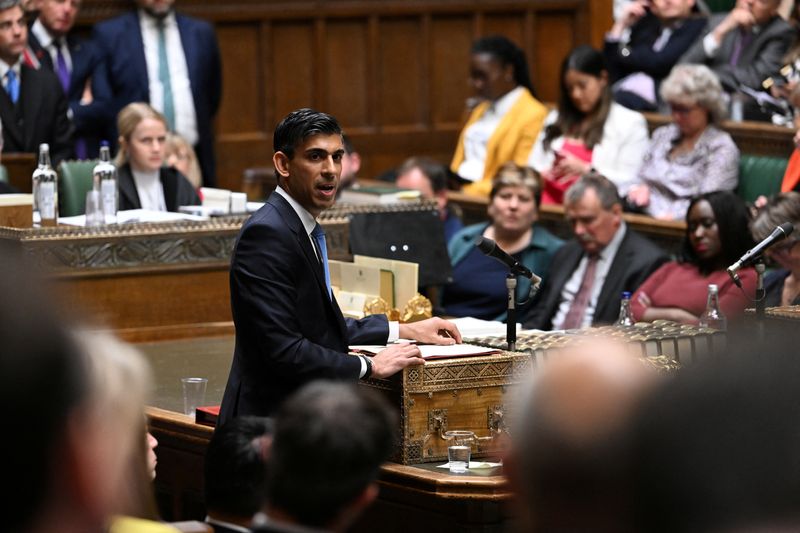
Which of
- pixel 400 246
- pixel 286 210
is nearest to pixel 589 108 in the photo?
pixel 400 246

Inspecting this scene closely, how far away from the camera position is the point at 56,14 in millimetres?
7707

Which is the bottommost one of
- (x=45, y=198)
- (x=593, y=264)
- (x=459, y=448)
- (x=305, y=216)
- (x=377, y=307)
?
(x=459, y=448)

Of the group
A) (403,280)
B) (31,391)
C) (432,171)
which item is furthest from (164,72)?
(31,391)

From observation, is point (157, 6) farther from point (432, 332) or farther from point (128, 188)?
point (432, 332)

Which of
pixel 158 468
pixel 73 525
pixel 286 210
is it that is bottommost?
pixel 158 468

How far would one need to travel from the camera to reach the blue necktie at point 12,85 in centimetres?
709

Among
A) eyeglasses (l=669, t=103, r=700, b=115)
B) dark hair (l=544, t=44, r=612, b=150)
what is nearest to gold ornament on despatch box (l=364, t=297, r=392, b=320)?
eyeglasses (l=669, t=103, r=700, b=115)

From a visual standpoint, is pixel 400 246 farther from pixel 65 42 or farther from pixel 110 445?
pixel 110 445

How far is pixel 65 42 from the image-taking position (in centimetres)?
798

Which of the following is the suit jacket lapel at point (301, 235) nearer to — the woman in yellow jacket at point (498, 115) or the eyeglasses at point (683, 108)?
the eyeglasses at point (683, 108)

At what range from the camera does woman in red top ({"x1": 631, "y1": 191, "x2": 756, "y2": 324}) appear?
5.67m

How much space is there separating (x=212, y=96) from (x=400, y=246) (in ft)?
9.84

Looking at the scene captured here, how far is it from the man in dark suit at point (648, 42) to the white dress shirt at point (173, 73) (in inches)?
90.0

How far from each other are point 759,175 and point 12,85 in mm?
3367
